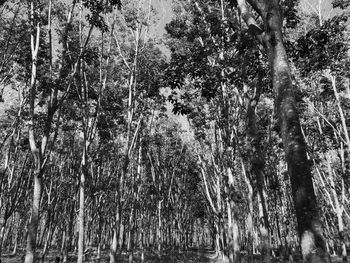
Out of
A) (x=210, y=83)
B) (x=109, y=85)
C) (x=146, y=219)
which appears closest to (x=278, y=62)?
(x=210, y=83)

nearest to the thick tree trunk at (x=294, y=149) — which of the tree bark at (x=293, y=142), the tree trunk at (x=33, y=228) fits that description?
the tree bark at (x=293, y=142)

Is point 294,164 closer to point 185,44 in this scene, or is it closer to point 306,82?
point 185,44

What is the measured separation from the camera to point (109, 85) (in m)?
19.0

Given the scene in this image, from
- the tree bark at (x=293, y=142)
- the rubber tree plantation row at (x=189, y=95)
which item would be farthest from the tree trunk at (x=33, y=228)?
the tree bark at (x=293, y=142)

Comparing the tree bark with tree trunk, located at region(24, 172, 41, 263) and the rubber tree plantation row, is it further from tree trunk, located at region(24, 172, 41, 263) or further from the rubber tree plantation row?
tree trunk, located at region(24, 172, 41, 263)

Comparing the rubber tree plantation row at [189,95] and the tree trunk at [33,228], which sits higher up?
the rubber tree plantation row at [189,95]

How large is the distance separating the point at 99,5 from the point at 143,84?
27.1 feet

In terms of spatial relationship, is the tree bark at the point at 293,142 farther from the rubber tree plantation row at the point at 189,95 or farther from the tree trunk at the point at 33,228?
the tree trunk at the point at 33,228

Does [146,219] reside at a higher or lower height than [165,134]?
lower

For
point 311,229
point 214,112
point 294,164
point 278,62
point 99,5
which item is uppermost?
point 99,5

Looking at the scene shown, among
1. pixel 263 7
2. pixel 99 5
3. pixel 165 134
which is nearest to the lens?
pixel 263 7

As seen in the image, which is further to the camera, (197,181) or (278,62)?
(197,181)

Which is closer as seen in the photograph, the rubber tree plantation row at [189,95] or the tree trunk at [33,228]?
the rubber tree plantation row at [189,95]

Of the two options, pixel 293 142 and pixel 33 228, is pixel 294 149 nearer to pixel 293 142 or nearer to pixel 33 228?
pixel 293 142
